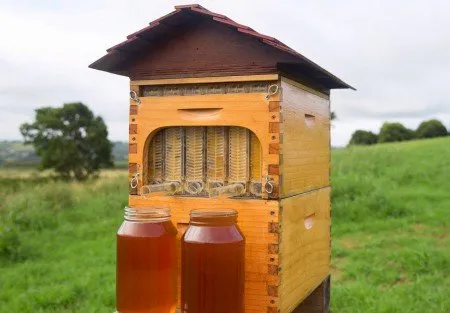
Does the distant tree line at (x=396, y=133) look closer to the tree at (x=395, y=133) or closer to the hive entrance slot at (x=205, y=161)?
the tree at (x=395, y=133)

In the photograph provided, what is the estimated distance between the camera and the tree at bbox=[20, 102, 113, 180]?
115 ft

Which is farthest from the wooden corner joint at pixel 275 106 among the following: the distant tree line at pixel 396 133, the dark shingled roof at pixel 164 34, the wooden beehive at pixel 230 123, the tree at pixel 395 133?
the tree at pixel 395 133

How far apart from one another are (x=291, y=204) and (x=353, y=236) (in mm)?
7601

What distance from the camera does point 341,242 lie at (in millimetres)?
9766

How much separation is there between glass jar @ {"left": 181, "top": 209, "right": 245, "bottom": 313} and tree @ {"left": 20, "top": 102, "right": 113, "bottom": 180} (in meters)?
33.1

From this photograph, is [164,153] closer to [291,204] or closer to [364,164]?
[291,204]

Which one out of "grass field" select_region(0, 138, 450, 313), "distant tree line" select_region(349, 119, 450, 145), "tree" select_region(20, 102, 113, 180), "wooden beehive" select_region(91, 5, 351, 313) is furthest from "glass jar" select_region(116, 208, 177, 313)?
"distant tree line" select_region(349, 119, 450, 145)

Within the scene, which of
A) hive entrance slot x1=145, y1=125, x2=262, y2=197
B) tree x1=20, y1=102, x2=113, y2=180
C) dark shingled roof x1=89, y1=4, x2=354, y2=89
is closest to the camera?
dark shingled roof x1=89, y1=4, x2=354, y2=89

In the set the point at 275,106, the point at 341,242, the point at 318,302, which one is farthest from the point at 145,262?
the point at 341,242

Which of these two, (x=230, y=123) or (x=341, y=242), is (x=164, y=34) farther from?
(x=341, y=242)

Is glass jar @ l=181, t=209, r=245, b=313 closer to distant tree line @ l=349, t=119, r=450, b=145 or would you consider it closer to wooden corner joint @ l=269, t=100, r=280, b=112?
wooden corner joint @ l=269, t=100, r=280, b=112

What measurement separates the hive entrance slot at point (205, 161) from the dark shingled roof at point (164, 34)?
0.50 metres

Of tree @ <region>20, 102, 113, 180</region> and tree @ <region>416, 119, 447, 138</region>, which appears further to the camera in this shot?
tree @ <region>416, 119, 447, 138</region>

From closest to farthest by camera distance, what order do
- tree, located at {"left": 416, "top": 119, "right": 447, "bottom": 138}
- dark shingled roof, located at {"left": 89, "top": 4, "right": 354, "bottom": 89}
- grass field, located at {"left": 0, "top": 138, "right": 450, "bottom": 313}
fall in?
dark shingled roof, located at {"left": 89, "top": 4, "right": 354, "bottom": 89} → grass field, located at {"left": 0, "top": 138, "right": 450, "bottom": 313} → tree, located at {"left": 416, "top": 119, "right": 447, "bottom": 138}
